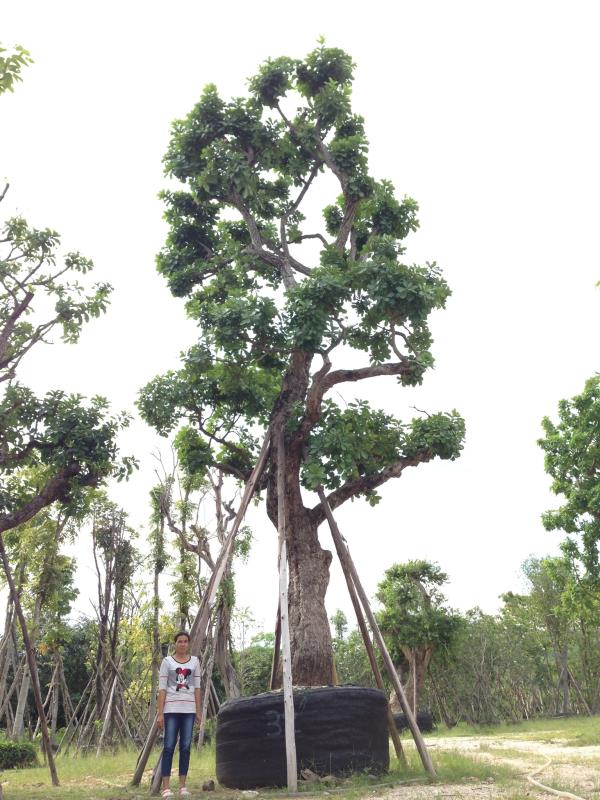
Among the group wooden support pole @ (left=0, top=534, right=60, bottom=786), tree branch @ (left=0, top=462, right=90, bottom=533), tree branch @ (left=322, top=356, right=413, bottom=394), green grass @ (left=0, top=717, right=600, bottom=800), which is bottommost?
green grass @ (left=0, top=717, right=600, bottom=800)

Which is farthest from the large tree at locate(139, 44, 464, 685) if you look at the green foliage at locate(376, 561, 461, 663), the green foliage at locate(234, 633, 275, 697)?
the green foliage at locate(234, 633, 275, 697)

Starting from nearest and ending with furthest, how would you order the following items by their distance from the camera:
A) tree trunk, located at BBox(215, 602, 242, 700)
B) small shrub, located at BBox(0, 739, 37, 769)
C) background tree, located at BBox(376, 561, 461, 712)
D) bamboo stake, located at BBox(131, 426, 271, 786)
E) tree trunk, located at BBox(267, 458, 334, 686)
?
1. bamboo stake, located at BBox(131, 426, 271, 786)
2. tree trunk, located at BBox(267, 458, 334, 686)
3. small shrub, located at BBox(0, 739, 37, 769)
4. tree trunk, located at BBox(215, 602, 242, 700)
5. background tree, located at BBox(376, 561, 461, 712)

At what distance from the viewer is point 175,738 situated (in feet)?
19.6

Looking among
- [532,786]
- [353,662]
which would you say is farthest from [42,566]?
[353,662]

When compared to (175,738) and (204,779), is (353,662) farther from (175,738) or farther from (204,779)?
(175,738)

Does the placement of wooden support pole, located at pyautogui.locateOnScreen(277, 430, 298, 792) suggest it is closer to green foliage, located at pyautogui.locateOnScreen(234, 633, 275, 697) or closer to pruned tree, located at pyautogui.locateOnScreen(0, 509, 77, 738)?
pruned tree, located at pyautogui.locateOnScreen(0, 509, 77, 738)

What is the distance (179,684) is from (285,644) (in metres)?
1.23

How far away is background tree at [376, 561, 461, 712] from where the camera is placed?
67.6ft

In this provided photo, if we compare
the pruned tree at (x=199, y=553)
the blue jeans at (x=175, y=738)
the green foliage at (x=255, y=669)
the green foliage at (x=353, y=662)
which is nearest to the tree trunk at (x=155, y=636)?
the pruned tree at (x=199, y=553)

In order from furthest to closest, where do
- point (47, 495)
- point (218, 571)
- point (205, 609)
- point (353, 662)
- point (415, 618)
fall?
point (353, 662)
point (415, 618)
point (47, 495)
point (218, 571)
point (205, 609)

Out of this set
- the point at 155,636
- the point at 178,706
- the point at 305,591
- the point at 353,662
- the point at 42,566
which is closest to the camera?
the point at 178,706

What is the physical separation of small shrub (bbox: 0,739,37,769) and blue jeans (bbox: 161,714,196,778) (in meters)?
8.34

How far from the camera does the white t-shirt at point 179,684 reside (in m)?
5.95

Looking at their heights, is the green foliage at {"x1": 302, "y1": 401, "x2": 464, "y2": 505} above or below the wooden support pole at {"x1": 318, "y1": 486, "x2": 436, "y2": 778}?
above
